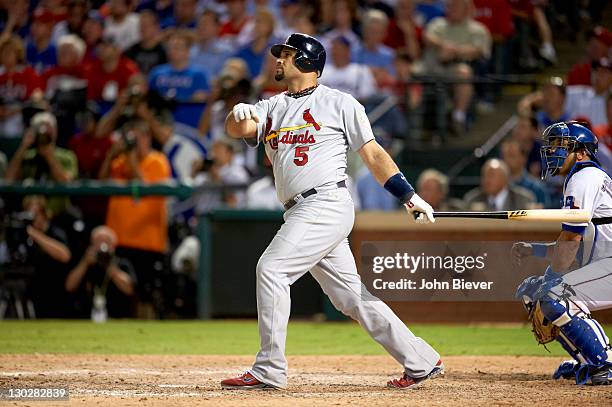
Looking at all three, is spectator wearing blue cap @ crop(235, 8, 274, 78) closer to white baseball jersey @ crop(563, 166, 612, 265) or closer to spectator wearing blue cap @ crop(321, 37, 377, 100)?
spectator wearing blue cap @ crop(321, 37, 377, 100)

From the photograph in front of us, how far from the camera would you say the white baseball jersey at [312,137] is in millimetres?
5496

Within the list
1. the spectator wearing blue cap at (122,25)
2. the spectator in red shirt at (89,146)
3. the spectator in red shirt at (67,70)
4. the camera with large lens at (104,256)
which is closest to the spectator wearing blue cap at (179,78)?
the spectator in red shirt at (89,146)

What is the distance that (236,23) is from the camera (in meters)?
13.0

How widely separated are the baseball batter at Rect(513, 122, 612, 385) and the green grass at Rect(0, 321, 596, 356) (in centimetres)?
187

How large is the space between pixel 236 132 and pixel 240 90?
18.2 feet

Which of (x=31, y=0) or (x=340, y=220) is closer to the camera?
(x=340, y=220)

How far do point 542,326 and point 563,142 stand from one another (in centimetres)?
104

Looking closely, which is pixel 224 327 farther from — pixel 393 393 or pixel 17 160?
pixel 393 393

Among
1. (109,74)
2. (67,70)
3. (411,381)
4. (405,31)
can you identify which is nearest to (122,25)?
(67,70)

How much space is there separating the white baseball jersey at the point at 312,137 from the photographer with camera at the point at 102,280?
4767mm

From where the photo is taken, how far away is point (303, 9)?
42.5 feet

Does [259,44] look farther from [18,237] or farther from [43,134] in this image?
[18,237]

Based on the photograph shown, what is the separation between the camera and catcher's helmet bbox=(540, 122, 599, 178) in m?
5.90

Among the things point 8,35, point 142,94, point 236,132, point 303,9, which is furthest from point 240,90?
point 236,132
